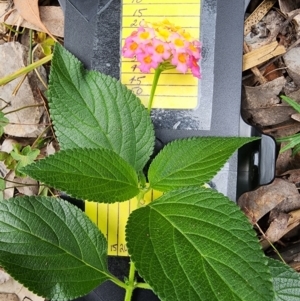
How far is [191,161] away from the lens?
1.03m

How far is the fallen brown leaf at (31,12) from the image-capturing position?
4.34ft

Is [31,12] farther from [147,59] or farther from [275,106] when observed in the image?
[275,106]

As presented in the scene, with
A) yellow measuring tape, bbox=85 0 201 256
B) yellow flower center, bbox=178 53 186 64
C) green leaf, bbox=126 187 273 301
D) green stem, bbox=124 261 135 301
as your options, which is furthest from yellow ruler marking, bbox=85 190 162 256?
yellow flower center, bbox=178 53 186 64

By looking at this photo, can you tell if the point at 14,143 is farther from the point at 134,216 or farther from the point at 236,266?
the point at 236,266

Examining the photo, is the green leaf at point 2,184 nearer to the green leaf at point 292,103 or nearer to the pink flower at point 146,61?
the pink flower at point 146,61

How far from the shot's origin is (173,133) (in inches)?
48.6

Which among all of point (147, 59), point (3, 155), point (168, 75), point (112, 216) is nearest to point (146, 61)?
point (147, 59)

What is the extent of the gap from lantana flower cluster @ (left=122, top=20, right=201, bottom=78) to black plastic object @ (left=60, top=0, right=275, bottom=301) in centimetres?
12

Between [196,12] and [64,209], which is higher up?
[196,12]

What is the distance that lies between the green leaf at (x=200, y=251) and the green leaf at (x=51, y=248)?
0.44ft

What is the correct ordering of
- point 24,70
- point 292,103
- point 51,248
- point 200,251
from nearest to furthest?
point 200,251
point 51,248
point 292,103
point 24,70

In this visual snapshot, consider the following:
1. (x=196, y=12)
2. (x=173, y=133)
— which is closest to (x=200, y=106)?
(x=173, y=133)

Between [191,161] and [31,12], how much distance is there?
1.94 ft

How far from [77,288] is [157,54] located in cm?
47
